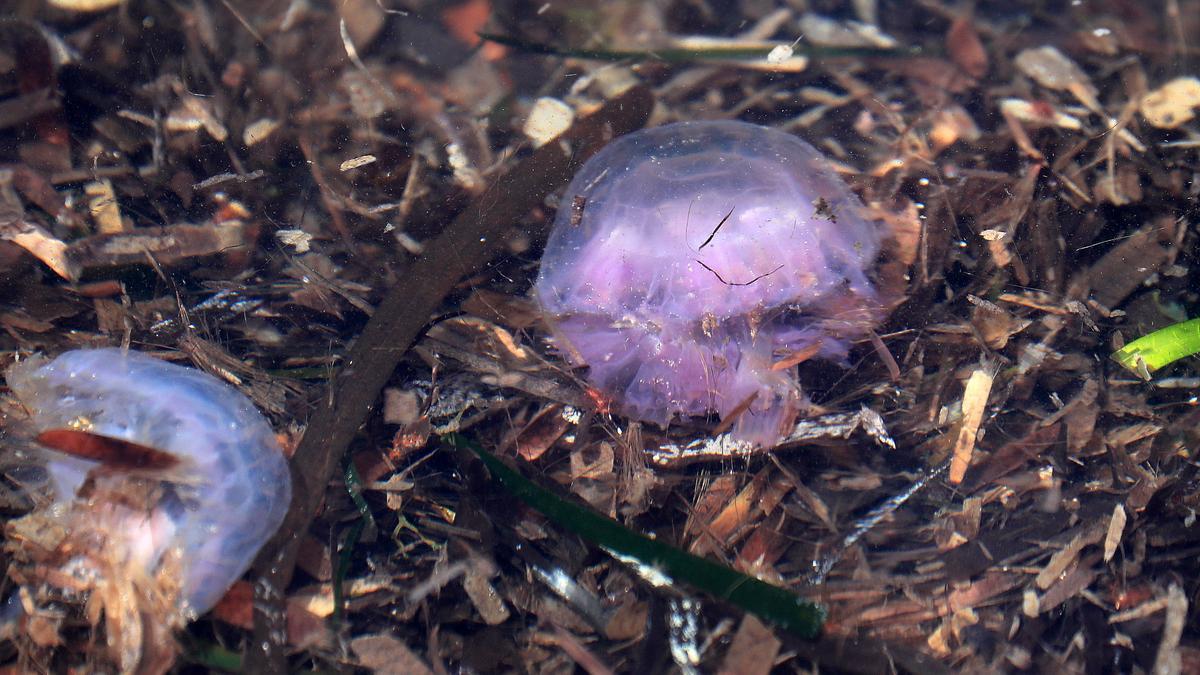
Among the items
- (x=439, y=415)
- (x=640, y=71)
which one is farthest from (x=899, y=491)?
(x=640, y=71)

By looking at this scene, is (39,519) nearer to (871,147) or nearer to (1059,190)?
(871,147)

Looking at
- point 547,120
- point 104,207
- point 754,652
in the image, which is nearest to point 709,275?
point 547,120

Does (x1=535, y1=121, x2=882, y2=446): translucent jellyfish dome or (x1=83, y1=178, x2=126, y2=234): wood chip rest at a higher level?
(x1=83, y1=178, x2=126, y2=234): wood chip

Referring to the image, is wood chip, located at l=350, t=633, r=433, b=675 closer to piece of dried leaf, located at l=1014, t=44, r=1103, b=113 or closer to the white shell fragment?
the white shell fragment

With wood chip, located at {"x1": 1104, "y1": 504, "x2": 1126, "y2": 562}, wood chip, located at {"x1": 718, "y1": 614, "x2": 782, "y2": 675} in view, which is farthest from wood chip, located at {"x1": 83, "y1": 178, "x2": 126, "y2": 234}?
wood chip, located at {"x1": 1104, "y1": 504, "x2": 1126, "y2": 562}

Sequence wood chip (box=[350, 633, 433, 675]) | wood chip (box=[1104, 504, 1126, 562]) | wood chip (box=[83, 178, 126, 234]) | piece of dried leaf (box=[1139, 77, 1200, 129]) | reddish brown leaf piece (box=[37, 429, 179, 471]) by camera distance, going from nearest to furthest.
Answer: reddish brown leaf piece (box=[37, 429, 179, 471])
wood chip (box=[350, 633, 433, 675])
wood chip (box=[1104, 504, 1126, 562])
piece of dried leaf (box=[1139, 77, 1200, 129])
wood chip (box=[83, 178, 126, 234])

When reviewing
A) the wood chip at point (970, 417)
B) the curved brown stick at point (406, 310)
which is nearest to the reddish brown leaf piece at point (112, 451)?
the curved brown stick at point (406, 310)

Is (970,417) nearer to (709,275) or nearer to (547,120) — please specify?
(709,275)
